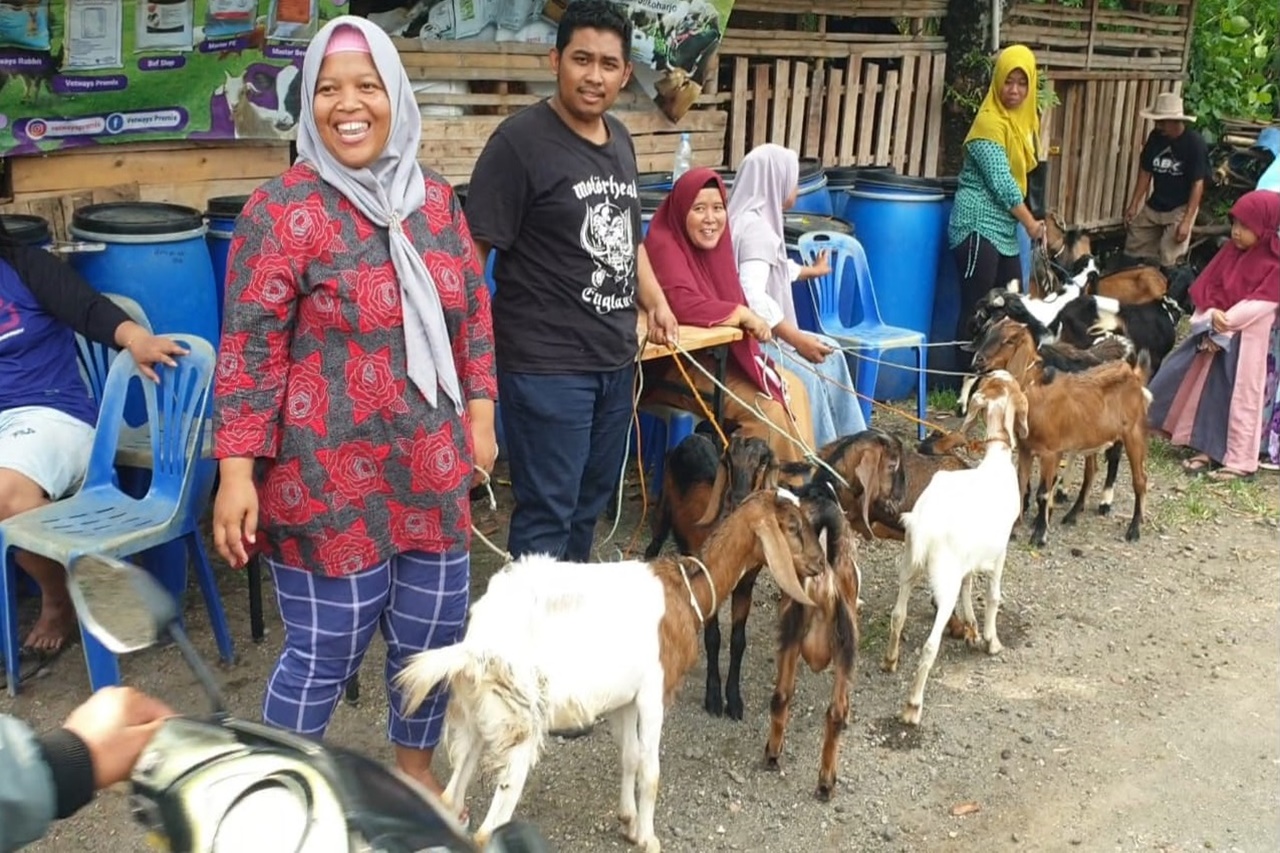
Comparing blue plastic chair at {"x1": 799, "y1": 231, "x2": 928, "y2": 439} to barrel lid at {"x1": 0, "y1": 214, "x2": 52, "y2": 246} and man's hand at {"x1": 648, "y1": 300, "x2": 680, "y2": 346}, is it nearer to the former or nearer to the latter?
man's hand at {"x1": 648, "y1": 300, "x2": 680, "y2": 346}

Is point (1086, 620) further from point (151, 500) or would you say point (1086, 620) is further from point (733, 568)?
point (151, 500)

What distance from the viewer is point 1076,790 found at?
358 cm

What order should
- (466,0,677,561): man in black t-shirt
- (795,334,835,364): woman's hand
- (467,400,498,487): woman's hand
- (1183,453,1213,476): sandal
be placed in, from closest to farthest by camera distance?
(467,400,498,487): woman's hand → (466,0,677,561): man in black t-shirt → (795,334,835,364): woman's hand → (1183,453,1213,476): sandal

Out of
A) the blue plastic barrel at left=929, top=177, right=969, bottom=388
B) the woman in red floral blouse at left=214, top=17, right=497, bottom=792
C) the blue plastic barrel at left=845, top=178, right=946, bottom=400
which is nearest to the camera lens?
the woman in red floral blouse at left=214, top=17, right=497, bottom=792

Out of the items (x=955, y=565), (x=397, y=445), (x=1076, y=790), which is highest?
(x=397, y=445)

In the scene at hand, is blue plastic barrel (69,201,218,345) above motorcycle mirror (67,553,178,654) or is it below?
above

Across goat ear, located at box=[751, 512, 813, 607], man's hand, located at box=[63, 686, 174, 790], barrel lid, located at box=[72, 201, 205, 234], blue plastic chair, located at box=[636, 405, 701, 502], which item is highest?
barrel lid, located at box=[72, 201, 205, 234]

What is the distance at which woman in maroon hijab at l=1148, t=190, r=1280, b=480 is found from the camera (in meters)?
6.29

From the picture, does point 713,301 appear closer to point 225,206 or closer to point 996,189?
point 225,206

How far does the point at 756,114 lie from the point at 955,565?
456 cm

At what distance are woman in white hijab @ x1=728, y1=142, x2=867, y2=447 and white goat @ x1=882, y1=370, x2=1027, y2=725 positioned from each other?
0.95 metres

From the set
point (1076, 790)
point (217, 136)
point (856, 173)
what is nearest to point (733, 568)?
point (1076, 790)

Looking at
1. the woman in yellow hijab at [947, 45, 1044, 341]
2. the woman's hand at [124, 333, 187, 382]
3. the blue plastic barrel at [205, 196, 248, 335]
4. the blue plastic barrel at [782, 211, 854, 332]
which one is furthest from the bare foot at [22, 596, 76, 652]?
the woman in yellow hijab at [947, 45, 1044, 341]

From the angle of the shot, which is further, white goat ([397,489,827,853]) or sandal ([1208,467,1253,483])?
sandal ([1208,467,1253,483])
